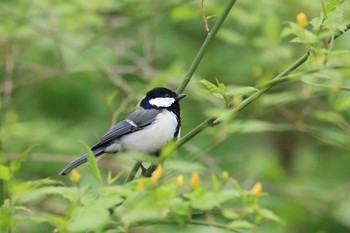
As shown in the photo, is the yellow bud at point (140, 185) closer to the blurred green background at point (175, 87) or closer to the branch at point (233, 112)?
the branch at point (233, 112)

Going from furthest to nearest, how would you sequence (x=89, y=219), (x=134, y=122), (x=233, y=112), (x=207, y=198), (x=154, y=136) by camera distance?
(x=134, y=122)
(x=154, y=136)
(x=233, y=112)
(x=207, y=198)
(x=89, y=219)

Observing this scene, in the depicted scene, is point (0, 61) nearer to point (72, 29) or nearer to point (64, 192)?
point (72, 29)

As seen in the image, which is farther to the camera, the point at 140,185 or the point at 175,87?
the point at 175,87

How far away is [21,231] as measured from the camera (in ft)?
12.8

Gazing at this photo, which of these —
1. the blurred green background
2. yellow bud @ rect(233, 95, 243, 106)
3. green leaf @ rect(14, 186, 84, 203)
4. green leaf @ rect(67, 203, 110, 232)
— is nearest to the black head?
the blurred green background

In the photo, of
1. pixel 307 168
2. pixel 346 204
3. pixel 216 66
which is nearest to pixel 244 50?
pixel 216 66

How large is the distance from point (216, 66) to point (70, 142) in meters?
1.38

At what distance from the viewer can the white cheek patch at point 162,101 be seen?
2.78m

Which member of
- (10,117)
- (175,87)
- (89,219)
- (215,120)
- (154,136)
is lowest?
(89,219)

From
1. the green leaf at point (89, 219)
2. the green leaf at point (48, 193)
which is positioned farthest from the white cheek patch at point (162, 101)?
the green leaf at point (89, 219)

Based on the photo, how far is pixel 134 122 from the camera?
2828mm

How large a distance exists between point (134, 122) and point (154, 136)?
0.17 metres

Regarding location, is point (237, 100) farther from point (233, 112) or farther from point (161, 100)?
point (161, 100)

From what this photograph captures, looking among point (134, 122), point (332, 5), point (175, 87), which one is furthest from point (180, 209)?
point (175, 87)
